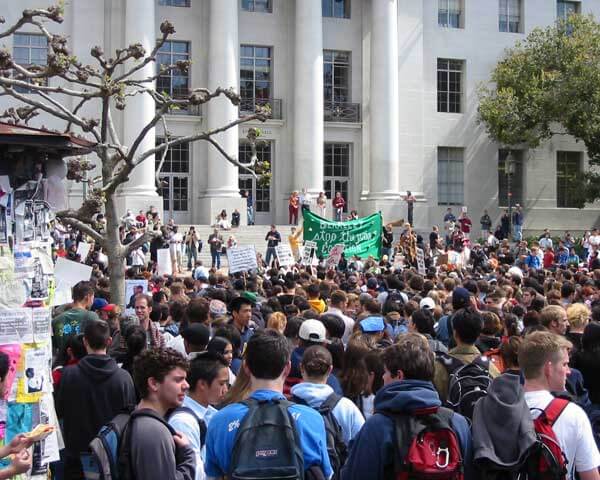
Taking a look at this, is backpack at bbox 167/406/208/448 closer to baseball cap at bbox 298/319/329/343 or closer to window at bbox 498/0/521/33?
baseball cap at bbox 298/319/329/343

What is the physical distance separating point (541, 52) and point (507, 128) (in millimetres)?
4106

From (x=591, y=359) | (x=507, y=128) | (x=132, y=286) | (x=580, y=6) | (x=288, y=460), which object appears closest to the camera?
(x=288, y=460)

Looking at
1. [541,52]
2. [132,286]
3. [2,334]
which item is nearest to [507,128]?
[541,52]

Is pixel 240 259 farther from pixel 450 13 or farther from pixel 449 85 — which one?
pixel 450 13

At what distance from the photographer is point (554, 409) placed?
17.2 feet

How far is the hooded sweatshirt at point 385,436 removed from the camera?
4.71 m

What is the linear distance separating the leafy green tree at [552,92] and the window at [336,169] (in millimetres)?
7095

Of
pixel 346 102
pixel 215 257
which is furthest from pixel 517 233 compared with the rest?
pixel 215 257

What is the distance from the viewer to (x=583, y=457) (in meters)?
5.17

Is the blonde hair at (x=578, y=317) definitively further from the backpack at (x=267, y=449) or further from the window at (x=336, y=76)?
the window at (x=336, y=76)

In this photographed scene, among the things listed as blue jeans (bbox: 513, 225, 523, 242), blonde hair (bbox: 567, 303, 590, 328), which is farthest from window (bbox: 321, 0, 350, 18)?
blonde hair (bbox: 567, 303, 590, 328)

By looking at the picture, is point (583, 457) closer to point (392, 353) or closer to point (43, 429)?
point (392, 353)

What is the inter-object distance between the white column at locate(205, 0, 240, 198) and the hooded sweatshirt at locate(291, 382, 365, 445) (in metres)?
35.9

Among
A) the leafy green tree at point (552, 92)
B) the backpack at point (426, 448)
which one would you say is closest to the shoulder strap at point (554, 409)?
the backpack at point (426, 448)
